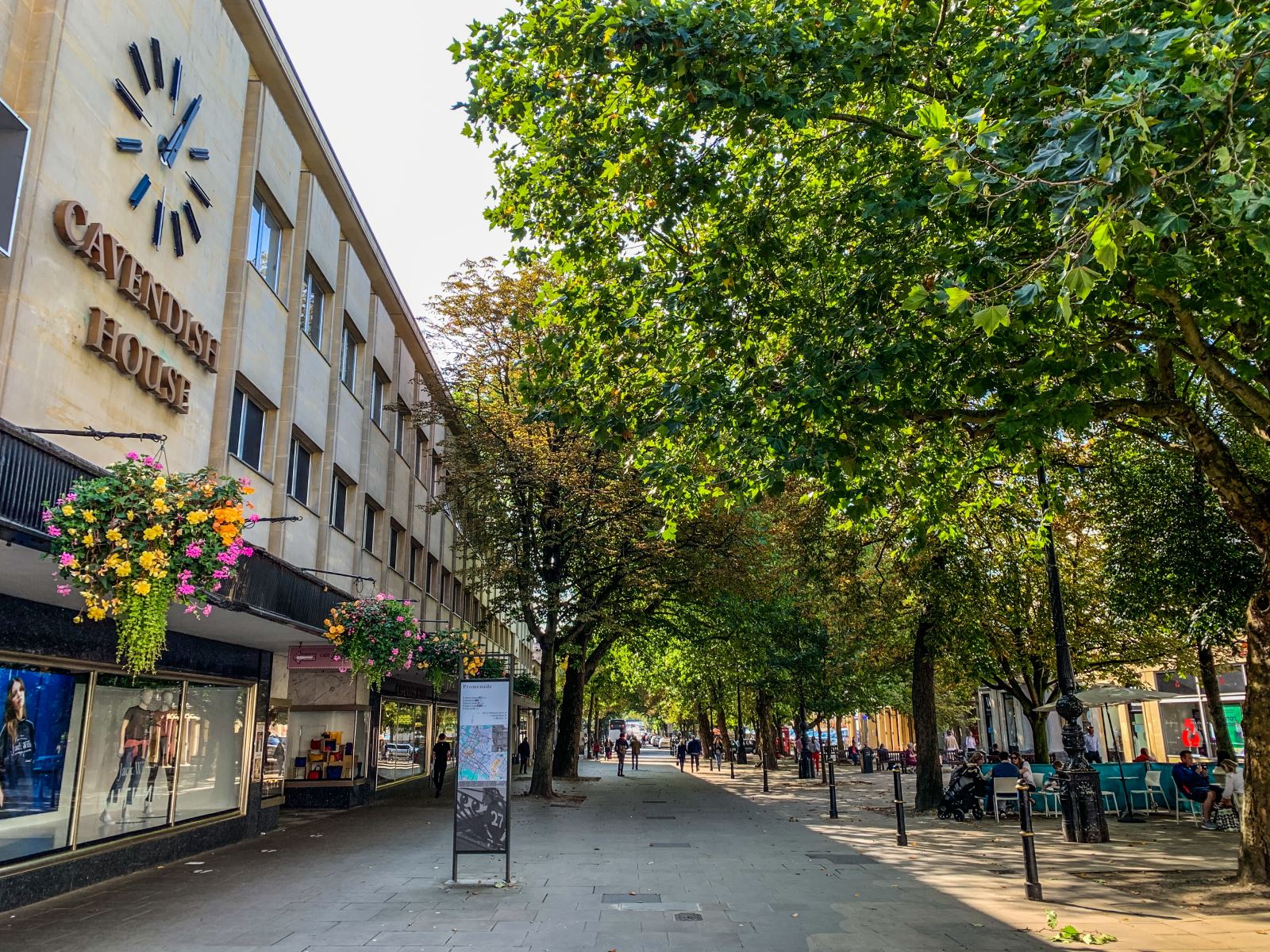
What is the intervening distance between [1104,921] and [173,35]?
15.0 m

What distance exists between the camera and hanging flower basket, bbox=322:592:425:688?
12932 millimetres

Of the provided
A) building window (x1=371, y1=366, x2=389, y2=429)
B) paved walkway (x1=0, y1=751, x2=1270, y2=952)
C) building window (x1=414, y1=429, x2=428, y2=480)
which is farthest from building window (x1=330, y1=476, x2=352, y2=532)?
building window (x1=414, y1=429, x2=428, y2=480)

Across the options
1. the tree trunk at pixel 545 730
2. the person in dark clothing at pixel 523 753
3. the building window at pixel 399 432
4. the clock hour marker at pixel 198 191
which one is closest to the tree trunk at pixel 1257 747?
the clock hour marker at pixel 198 191

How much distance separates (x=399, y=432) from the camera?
25.8m

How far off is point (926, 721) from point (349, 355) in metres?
15.6

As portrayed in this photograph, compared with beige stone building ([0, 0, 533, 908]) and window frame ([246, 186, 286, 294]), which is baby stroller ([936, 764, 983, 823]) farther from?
window frame ([246, 186, 286, 294])

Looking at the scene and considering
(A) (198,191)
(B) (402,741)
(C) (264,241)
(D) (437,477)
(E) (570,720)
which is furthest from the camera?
(D) (437,477)

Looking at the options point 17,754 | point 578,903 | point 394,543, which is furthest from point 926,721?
point 17,754

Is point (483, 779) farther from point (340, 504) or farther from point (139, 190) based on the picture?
point (340, 504)

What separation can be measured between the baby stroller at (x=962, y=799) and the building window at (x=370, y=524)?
14464 millimetres

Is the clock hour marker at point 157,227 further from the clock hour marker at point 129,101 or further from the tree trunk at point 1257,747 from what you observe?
the tree trunk at point 1257,747

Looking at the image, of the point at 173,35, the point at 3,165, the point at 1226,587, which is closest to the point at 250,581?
the point at 3,165

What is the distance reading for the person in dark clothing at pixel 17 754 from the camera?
9.20m

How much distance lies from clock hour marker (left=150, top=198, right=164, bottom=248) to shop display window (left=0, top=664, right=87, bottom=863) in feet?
17.1
